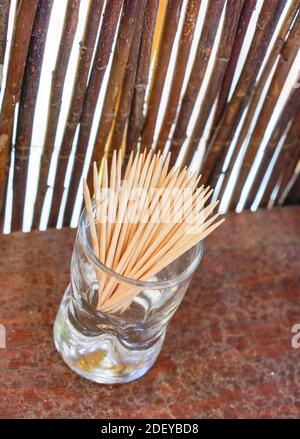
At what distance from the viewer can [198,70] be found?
33.1 inches

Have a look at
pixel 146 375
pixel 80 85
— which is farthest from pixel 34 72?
pixel 146 375

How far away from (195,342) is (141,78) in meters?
0.30

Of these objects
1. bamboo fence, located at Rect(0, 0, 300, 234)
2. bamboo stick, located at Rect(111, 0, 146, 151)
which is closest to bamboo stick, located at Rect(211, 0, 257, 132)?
bamboo fence, located at Rect(0, 0, 300, 234)

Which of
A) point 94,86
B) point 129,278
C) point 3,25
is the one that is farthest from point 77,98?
point 129,278

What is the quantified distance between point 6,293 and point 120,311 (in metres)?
0.16

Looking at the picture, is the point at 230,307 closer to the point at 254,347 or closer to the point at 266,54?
the point at 254,347

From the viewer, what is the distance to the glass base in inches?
31.4

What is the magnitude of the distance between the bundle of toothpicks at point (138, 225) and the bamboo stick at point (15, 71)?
134mm

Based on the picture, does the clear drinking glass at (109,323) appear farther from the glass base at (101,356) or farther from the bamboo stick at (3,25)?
the bamboo stick at (3,25)

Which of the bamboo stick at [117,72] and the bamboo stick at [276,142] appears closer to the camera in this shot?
the bamboo stick at [117,72]

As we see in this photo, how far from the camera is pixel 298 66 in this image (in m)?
0.90

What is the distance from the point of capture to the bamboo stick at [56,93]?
75 cm

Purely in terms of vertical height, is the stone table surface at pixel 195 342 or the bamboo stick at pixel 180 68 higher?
the bamboo stick at pixel 180 68

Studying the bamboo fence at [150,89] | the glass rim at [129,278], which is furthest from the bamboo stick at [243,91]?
the glass rim at [129,278]
